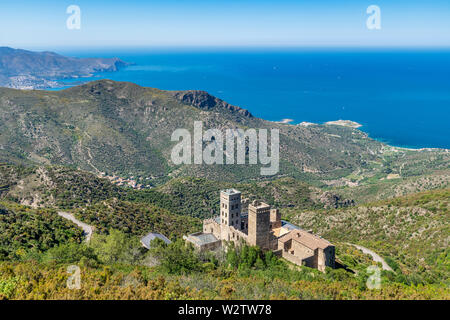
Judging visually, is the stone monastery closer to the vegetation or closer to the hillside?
the vegetation

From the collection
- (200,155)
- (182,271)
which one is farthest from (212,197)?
(182,271)

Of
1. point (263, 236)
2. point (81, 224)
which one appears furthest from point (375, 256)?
point (81, 224)

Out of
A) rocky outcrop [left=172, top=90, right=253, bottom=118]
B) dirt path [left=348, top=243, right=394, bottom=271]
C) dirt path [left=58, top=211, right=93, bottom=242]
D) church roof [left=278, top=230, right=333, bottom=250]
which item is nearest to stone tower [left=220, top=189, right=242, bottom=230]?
church roof [left=278, top=230, right=333, bottom=250]

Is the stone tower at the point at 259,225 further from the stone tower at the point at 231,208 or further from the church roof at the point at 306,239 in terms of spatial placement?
the stone tower at the point at 231,208

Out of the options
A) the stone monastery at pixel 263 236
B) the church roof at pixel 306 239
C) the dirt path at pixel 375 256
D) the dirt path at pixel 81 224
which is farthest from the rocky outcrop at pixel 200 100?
the church roof at pixel 306 239

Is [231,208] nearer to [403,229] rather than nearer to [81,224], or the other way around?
[81,224]

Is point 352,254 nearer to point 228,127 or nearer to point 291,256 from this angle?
point 291,256
